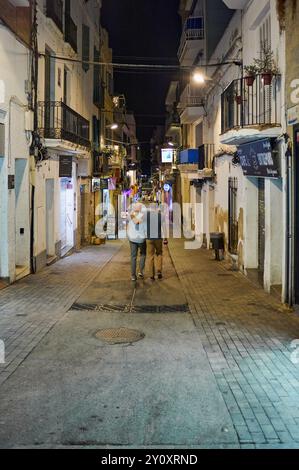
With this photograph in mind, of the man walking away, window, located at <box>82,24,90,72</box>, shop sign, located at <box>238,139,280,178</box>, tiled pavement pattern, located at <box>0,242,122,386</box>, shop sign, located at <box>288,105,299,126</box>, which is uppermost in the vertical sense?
window, located at <box>82,24,90,72</box>

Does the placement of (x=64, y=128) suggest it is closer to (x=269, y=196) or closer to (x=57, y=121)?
(x=57, y=121)

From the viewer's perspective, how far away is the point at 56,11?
1605 centimetres

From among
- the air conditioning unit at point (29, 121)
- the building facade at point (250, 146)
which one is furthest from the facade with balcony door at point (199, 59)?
the air conditioning unit at point (29, 121)

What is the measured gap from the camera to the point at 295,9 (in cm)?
970

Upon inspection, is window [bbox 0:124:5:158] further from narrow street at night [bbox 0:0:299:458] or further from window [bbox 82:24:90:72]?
window [bbox 82:24:90:72]

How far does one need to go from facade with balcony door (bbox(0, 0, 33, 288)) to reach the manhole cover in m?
4.86

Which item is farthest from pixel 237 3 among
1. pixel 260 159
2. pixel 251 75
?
pixel 260 159

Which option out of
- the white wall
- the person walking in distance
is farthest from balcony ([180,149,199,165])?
the white wall

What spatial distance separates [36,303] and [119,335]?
116 inches

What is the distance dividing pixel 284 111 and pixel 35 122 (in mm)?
7121

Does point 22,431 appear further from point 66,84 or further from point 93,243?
point 93,243

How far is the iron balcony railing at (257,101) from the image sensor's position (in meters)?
11.0

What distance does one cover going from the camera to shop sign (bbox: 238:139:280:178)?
1098 cm
